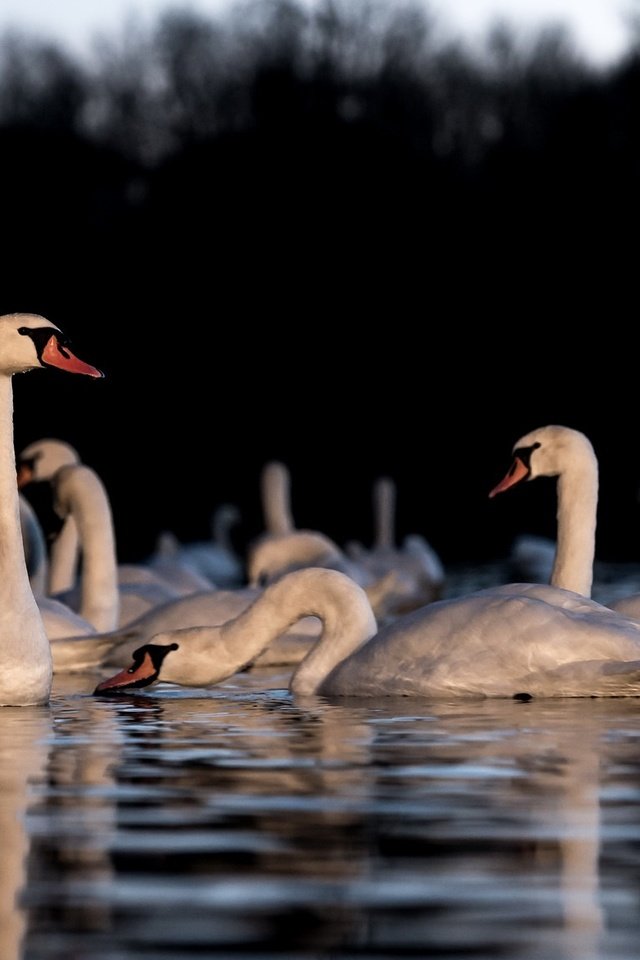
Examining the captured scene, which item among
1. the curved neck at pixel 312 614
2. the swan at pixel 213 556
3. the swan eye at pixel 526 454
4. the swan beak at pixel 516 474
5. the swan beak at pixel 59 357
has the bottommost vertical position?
the swan at pixel 213 556

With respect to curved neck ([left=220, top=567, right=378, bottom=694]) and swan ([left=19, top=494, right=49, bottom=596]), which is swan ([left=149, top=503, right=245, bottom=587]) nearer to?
swan ([left=19, top=494, right=49, bottom=596])

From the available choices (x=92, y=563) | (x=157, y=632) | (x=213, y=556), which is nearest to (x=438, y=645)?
(x=157, y=632)

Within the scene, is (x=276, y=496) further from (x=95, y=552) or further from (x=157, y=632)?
(x=157, y=632)

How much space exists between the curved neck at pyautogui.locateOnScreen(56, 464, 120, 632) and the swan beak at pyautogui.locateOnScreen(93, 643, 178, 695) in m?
3.57

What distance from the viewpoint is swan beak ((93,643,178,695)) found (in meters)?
10.3

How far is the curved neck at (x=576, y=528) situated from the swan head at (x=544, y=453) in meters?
0.07

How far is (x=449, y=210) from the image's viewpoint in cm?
4916

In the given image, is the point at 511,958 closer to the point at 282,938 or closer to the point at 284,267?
the point at 282,938

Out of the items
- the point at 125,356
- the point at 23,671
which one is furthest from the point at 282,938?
the point at 125,356

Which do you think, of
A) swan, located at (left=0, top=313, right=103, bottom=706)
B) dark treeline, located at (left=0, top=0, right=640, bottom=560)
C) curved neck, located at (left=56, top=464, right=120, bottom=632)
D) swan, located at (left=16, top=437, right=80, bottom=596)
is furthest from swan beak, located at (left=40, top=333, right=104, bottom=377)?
dark treeline, located at (left=0, top=0, right=640, bottom=560)

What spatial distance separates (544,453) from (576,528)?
42cm

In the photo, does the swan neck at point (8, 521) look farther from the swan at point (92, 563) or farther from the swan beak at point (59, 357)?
the swan at point (92, 563)

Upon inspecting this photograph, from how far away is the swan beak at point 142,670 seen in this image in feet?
33.9

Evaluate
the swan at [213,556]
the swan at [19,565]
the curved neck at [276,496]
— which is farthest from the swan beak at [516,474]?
the swan at [213,556]
